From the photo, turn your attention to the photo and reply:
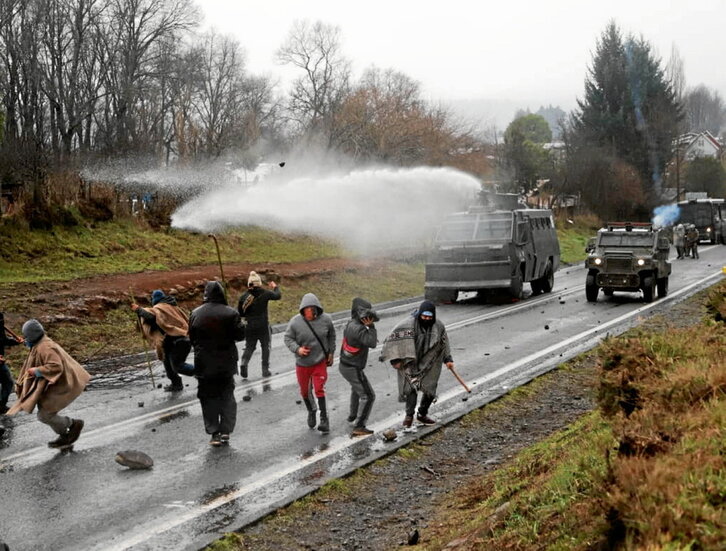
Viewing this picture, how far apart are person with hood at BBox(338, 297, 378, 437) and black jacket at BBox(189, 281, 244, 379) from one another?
135 centimetres

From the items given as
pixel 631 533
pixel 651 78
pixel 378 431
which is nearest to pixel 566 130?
pixel 651 78

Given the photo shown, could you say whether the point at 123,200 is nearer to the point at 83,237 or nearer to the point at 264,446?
the point at 83,237

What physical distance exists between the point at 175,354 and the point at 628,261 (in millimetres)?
14733

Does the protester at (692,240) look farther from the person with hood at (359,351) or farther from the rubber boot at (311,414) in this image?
the rubber boot at (311,414)

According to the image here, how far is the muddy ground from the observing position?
7.05 metres

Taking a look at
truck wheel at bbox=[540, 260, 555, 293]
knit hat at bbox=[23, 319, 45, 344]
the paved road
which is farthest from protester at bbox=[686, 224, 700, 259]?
knit hat at bbox=[23, 319, 45, 344]

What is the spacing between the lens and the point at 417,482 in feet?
28.3

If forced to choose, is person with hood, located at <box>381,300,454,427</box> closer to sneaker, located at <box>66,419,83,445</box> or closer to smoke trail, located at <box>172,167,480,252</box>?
sneaker, located at <box>66,419,83,445</box>

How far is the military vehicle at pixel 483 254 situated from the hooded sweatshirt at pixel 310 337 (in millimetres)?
13752

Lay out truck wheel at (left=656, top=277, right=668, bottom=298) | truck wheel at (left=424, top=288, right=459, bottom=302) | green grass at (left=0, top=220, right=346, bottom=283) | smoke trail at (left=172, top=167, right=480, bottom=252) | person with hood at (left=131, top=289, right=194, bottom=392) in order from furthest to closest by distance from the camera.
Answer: smoke trail at (left=172, top=167, right=480, bottom=252) → truck wheel at (left=656, top=277, right=668, bottom=298) → truck wheel at (left=424, top=288, right=459, bottom=302) → green grass at (left=0, top=220, right=346, bottom=283) → person with hood at (left=131, top=289, right=194, bottom=392)

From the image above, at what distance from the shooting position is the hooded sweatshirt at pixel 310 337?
10.2 m

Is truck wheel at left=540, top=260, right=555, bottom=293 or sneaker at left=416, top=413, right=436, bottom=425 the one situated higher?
sneaker at left=416, top=413, right=436, bottom=425

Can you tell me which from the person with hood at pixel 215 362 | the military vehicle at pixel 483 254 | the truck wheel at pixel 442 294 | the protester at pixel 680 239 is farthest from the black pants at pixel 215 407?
the protester at pixel 680 239

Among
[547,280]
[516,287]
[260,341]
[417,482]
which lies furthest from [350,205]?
[417,482]
